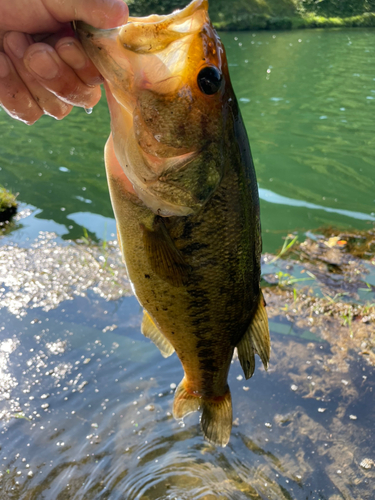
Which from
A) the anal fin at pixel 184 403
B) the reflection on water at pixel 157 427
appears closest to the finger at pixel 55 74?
the anal fin at pixel 184 403

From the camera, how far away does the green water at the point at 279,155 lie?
24.1 feet

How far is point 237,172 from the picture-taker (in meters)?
1.66

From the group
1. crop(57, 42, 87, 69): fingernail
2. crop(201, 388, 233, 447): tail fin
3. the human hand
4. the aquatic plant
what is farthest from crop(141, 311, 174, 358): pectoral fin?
the aquatic plant

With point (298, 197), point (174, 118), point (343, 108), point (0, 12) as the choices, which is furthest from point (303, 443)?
point (343, 108)

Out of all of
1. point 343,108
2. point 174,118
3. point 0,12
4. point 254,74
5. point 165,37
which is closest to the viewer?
point 165,37

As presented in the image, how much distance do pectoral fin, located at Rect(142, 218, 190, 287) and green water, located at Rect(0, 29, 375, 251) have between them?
14.9 feet

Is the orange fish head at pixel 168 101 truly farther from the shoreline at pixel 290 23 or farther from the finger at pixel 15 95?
the shoreline at pixel 290 23

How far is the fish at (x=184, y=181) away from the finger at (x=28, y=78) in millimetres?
359

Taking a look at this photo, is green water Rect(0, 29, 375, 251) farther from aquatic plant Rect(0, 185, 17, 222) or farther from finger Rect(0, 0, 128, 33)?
finger Rect(0, 0, 128, 33)

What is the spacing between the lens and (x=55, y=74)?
5.54ft

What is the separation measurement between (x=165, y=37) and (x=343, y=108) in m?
13.9

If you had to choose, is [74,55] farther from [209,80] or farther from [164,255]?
[164,255]

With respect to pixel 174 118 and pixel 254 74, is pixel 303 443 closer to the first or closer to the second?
pixel 174 118

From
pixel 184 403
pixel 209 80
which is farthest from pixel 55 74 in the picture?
pixel 184 403
